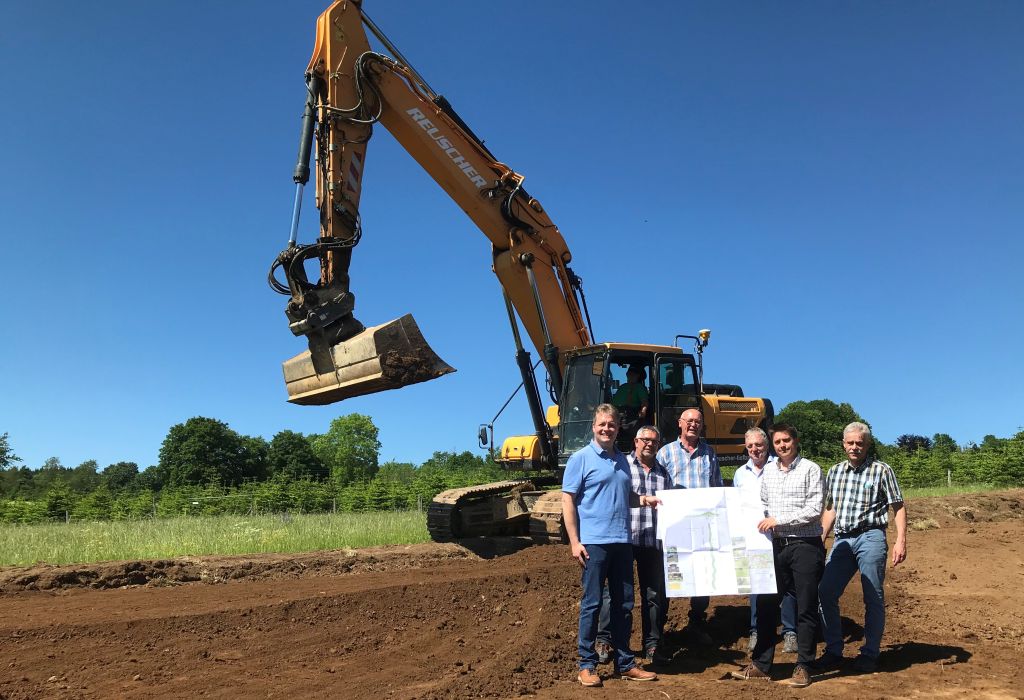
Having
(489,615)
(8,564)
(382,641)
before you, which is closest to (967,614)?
(489,615)

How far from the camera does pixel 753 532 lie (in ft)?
16.1

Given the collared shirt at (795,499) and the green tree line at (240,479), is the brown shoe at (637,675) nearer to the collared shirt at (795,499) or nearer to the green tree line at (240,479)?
the collared shirt at (795,499)

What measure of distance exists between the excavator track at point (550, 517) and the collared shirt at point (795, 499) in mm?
5418

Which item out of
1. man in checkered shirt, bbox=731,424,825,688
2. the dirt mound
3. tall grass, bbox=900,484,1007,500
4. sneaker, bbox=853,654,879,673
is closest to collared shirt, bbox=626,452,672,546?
man in checkered shirt, bbox=731,424,825,688

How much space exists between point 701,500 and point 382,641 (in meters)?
2.90

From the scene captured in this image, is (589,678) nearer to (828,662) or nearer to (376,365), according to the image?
(828,662)

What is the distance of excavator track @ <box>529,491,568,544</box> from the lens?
407 inches

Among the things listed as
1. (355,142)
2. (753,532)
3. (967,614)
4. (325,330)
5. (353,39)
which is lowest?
(967,614)

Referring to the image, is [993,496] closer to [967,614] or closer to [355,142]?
[967,614]

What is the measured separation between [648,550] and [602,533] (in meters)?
0.67

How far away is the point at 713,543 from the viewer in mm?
4938

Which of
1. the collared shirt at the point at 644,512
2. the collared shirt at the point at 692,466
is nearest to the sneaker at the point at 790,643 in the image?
the collared shirt at the point at 692,466

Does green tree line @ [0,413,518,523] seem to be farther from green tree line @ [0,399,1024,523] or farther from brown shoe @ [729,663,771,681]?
brown shoe @ [729,663,771,681]

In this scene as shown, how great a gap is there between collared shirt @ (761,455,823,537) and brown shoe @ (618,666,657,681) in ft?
4.11
